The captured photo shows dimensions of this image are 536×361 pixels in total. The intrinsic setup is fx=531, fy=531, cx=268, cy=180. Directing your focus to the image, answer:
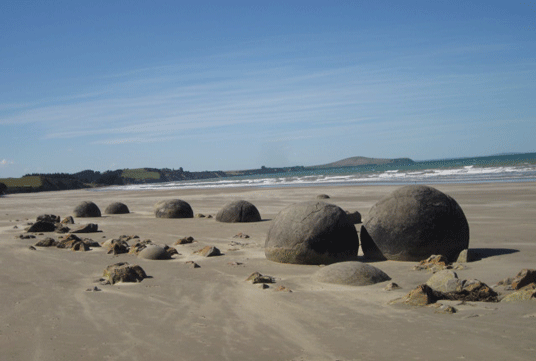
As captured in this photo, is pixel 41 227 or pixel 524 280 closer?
pixel 524 280

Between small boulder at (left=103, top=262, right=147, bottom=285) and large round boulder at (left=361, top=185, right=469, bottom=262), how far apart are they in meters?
4.62

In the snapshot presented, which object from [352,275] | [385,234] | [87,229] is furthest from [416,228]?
[87,229]

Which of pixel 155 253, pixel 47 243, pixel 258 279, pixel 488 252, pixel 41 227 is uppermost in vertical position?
pixel 41 227

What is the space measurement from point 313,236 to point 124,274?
12.1 ft

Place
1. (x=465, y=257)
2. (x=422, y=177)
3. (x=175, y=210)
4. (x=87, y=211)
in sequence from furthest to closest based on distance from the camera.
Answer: (x=422, y=177) < (x=87, y=211) < (x=175, y=210) < (x=465, y=257)

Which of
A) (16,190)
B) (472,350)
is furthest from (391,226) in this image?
(16,190)

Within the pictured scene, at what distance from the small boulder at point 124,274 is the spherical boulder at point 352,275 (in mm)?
3167

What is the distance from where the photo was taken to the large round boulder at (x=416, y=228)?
10453 millimetres

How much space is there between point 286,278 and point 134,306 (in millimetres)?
2927

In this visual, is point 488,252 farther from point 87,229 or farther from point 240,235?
point 87,229

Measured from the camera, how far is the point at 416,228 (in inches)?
411

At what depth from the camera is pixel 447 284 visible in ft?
25.1

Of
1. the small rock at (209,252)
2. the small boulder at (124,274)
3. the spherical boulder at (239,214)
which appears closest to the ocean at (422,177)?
the spherical boulder at (239,214)

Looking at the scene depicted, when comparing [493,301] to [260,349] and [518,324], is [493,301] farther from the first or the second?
[260,349]
